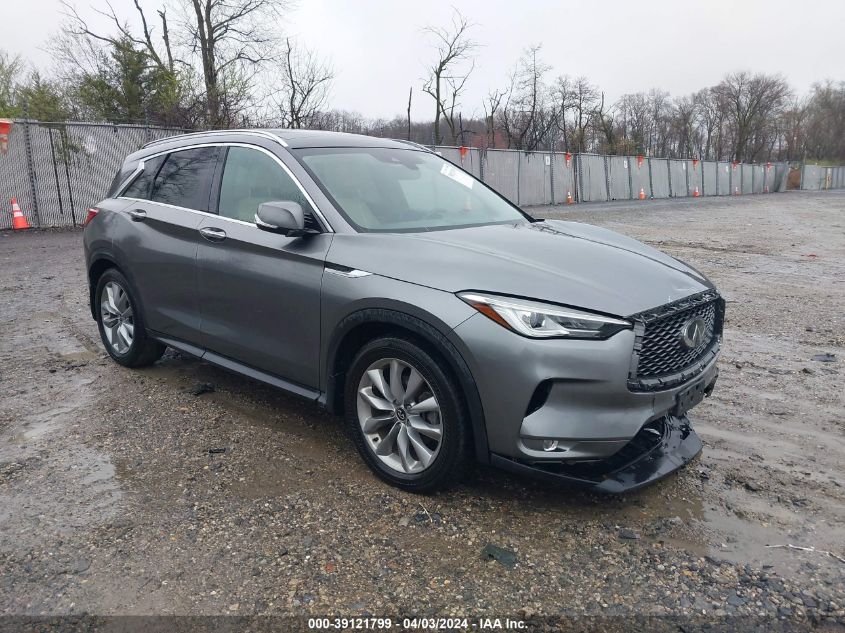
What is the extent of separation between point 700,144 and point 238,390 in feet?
301

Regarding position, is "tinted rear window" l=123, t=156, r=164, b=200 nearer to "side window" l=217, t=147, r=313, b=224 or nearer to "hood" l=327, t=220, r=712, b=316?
"side window" l=217, t=147, r=313, b=224

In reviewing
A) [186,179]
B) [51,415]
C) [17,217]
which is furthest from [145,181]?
[17,217]

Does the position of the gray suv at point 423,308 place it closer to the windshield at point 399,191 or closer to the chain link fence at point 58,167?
the windshield at point 399,191

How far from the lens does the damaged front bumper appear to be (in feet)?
9.80

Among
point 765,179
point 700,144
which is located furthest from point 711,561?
point 700,144

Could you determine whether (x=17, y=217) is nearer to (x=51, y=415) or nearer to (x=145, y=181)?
(x=145, y=181)

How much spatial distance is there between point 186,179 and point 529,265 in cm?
270

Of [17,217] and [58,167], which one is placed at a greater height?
[58,167]

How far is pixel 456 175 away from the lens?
4.63 m

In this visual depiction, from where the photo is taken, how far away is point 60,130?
16.6 m

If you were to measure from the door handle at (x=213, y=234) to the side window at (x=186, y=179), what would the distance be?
19 centimetres

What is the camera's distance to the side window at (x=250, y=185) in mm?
3930

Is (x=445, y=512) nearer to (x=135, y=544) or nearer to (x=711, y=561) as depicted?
(x=711, y=561)

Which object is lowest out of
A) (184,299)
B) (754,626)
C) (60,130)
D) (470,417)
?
(754,626)
